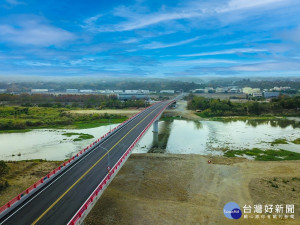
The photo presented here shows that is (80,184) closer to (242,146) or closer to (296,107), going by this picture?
(242,146)

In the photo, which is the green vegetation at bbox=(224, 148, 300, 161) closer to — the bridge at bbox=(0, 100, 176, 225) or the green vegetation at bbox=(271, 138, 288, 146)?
the green vegetation at bbox=(271, 138, 288, 146)

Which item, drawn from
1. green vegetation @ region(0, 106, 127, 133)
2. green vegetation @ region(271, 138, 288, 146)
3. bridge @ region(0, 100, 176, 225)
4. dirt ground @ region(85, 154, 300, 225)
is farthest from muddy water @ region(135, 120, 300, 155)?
green vegetation @ region(0, 106, 127, 133)

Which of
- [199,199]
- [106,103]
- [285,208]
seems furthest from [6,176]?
[106,103]

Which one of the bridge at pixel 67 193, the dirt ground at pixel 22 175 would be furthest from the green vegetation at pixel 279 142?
the dirt ground at pixel 22 175

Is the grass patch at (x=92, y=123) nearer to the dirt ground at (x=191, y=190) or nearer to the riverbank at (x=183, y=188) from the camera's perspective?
the riverbank at (x=183, y=188)

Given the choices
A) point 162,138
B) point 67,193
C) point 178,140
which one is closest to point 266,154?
point 178,140

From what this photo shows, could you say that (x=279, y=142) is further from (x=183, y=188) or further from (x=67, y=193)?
(x=67, y=193)
